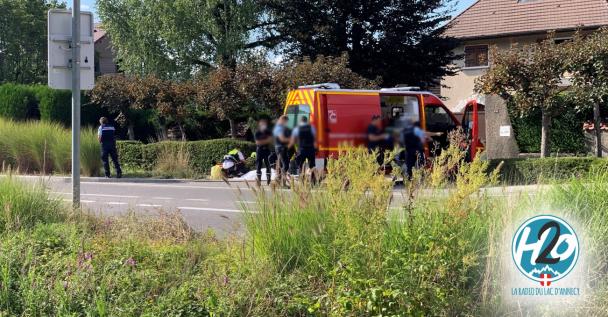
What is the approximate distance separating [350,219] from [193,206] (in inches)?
397

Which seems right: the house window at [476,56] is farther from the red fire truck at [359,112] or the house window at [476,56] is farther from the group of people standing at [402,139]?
the group of people standing at [402,139]

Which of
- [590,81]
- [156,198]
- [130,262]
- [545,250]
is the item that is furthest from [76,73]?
[156,198]

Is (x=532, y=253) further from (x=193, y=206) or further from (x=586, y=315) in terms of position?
(x=193, y=206)

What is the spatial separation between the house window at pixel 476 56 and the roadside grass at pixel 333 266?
2578mm

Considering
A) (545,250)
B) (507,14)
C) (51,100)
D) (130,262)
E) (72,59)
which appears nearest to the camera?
(507,14)

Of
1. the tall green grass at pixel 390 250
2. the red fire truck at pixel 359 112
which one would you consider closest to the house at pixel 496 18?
the red fire truck at pixel 359 112

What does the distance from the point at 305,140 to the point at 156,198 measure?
1624 cm

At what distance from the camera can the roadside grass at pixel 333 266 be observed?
526 cm

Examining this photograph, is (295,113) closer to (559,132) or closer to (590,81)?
(559,132)

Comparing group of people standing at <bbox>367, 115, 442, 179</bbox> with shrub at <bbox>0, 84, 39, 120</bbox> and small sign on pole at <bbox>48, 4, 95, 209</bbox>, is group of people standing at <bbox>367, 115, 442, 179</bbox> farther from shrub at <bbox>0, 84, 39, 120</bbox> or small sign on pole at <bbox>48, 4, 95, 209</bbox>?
shrub at <bbox>0, 84, 39, 120</bbox>

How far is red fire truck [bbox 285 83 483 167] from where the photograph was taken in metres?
0.94

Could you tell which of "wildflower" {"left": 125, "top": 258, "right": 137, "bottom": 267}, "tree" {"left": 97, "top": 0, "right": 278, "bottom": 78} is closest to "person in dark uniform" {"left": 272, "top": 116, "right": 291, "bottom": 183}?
"tree" {"left": 97, "top": 0, "right": 278, "bottom": 78}

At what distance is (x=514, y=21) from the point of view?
165cm

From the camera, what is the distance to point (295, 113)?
3.40 ft
